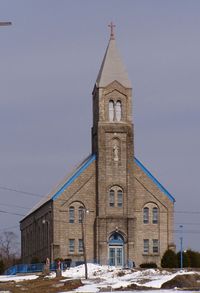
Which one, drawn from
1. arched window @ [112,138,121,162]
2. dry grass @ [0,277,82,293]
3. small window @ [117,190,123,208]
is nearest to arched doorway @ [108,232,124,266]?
small window @ [117,190,123,208]

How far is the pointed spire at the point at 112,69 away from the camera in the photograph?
92.7 meters

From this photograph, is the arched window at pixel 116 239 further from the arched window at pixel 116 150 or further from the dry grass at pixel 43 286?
the dry grass at pixel 43 286

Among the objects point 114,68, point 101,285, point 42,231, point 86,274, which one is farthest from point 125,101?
point 101,285

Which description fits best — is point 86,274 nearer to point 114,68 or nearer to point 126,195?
point 126,195

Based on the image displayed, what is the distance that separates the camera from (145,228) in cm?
9312

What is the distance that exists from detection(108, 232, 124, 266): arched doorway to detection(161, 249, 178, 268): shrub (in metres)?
4.21

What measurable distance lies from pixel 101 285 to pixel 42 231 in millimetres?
41431

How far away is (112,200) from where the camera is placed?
A: 91812 mm

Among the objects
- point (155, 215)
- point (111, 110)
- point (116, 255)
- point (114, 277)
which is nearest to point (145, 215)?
point (155, 215)

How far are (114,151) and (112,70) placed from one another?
795cm

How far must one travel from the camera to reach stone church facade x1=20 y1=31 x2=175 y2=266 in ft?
297

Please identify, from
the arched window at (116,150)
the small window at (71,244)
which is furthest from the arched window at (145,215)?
the small window at (71,244)

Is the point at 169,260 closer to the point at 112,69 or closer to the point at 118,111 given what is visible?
the point at 118,111

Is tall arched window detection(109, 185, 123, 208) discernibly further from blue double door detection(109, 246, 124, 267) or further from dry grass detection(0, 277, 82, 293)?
dry grass detection(0, 277, 82, 293)
